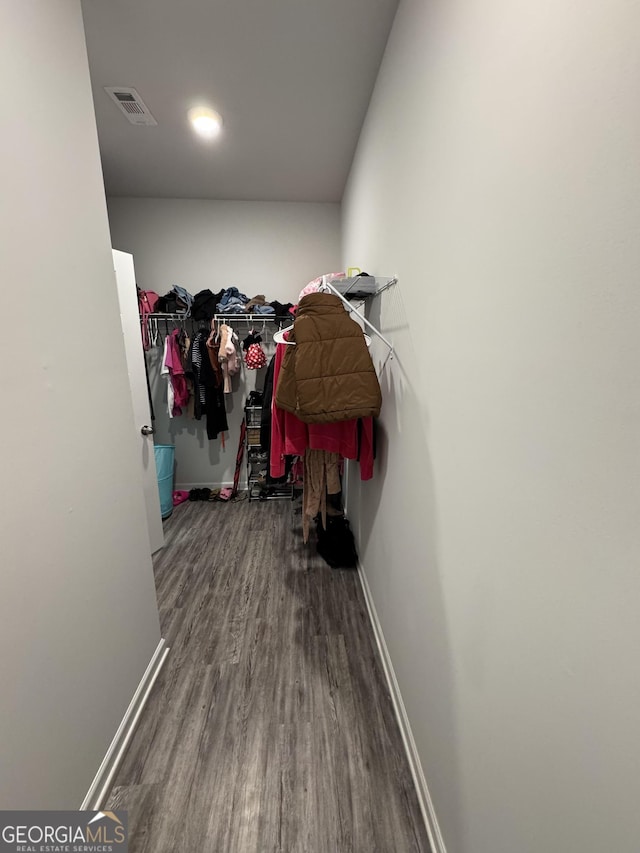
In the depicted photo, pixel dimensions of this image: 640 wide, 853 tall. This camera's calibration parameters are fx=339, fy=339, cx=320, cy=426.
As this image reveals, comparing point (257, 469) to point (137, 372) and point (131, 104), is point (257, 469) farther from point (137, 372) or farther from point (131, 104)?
point (131, 104)

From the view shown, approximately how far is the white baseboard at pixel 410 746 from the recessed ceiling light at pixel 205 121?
307cm

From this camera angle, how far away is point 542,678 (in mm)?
593

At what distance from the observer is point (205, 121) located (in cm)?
212

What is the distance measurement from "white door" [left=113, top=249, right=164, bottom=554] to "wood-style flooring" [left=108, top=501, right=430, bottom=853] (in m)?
0.66

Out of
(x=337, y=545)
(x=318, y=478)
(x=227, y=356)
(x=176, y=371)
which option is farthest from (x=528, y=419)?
(x=176, y=371)

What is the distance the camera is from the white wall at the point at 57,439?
A: 0.89 meters

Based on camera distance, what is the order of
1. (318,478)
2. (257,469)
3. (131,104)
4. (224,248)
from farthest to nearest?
(257,469) → (224,248) → (318,478) → (131,104)

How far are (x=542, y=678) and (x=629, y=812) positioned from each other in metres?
0.16

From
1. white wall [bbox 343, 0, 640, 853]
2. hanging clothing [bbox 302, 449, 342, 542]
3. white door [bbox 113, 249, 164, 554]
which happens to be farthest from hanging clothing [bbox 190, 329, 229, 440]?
white wall [bbox 343, 0, 640, 853]

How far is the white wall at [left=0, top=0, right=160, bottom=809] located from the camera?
886 mm

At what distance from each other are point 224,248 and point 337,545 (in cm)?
305

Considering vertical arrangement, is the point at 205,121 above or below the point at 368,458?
above

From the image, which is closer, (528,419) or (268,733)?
(528,419)

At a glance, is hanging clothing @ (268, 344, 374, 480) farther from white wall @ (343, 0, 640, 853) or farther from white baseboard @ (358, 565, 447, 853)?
white baseboard @ (358, 565, 447, 853)
